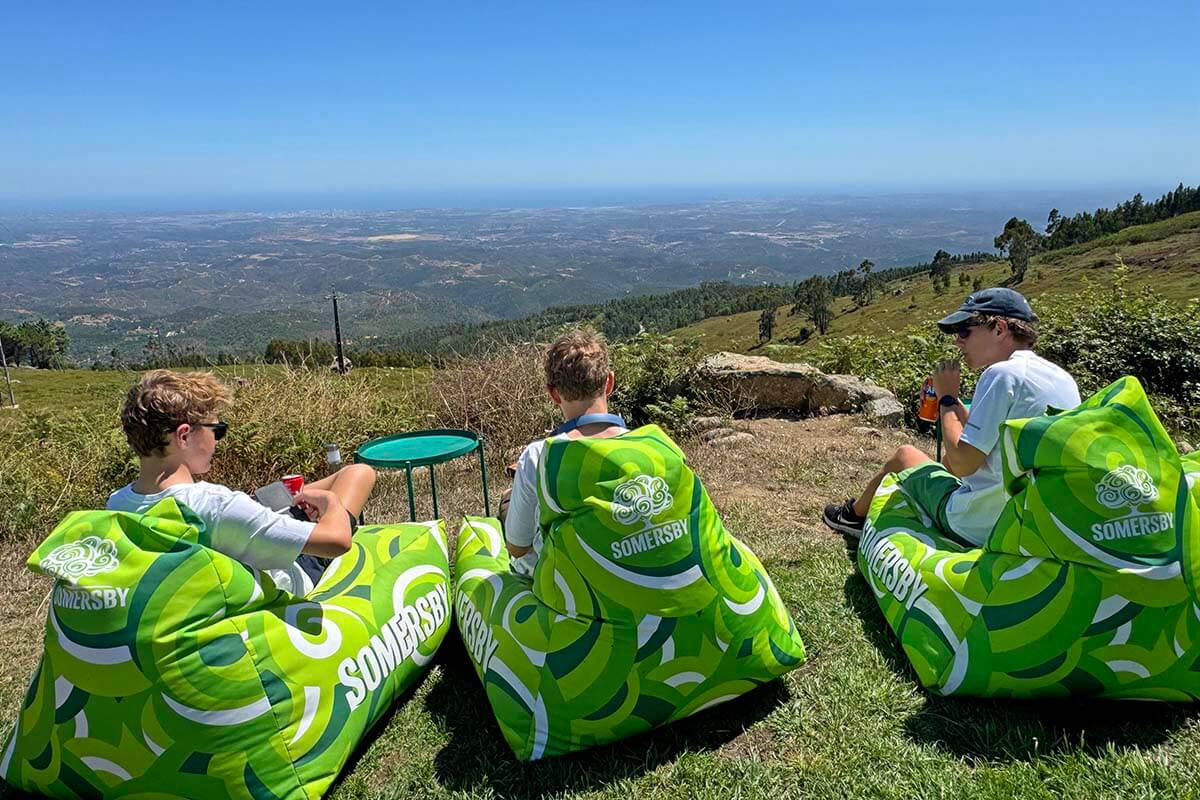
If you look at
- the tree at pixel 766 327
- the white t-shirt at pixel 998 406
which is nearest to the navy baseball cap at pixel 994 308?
the white t-shirt at pixel 998 406

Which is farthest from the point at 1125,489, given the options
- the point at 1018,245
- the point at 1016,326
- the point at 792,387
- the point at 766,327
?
the point at 1018,245

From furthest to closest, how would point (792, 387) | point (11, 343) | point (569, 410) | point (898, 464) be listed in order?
point (11, 343) → point (792, 387) → point (898, 464) → point (569, 410)

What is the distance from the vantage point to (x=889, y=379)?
346 inches

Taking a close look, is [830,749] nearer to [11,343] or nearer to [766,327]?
[766,327]

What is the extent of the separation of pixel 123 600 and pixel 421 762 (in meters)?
1.19

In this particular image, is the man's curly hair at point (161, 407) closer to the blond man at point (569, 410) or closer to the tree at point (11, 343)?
the blond man at point (569, 410)

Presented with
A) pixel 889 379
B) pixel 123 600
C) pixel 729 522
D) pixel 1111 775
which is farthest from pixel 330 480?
pixel 889 379

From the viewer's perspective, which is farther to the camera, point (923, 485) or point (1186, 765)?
point (923, 485)

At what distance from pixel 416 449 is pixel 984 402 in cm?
317

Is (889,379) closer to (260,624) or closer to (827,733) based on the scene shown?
(827,733)

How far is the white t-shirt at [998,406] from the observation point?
114 inches

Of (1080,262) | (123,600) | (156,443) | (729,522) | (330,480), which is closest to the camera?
(123,600)

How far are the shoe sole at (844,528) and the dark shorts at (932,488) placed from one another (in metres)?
0.56

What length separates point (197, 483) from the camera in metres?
2.52
